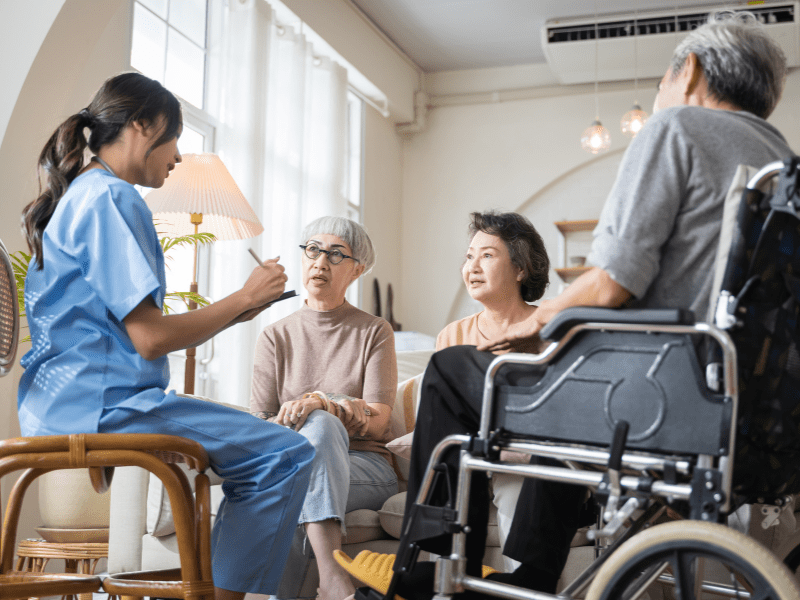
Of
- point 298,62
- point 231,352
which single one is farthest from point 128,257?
point 298,62

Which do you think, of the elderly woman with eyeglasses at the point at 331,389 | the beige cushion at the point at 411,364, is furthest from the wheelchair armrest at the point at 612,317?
the beige cushion at the point at 411,364

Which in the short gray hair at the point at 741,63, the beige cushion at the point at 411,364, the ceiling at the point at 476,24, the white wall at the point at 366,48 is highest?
the ceiling at the point at 476,24

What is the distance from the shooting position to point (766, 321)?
122 centimetres

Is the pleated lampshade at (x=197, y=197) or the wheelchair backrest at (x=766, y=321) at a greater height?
the pleated lampshade at (x=197, y=197)

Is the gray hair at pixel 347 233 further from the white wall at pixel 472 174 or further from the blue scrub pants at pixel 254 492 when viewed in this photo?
the white wall at pixel 472 174

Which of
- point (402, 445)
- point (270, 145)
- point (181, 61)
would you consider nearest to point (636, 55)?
point (270, 145)

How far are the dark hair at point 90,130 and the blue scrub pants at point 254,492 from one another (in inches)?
18.3

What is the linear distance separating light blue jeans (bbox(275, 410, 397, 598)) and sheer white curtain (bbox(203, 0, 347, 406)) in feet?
6.83

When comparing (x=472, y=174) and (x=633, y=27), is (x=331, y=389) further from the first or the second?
(x=472, y=174)

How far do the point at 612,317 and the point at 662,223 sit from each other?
0.78 ft

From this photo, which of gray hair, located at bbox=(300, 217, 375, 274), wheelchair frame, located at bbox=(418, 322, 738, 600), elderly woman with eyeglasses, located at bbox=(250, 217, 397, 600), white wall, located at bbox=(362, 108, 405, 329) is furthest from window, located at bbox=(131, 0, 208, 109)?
wheelchair frame, located at bbox=(418, 322, 738, 600)

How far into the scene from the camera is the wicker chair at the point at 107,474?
4.36 ft

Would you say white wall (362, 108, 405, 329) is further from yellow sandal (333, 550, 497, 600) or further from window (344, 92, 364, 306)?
yellow sandal (333, 550, 497, 600)

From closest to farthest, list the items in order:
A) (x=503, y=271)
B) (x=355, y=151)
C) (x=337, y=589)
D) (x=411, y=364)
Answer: (x=337, y=589)
(x=503, y=271)
(x=411, y=364)
(x=355, y=151)
